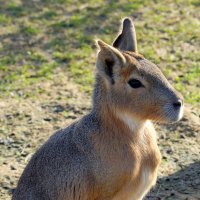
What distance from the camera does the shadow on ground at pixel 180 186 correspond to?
547cm

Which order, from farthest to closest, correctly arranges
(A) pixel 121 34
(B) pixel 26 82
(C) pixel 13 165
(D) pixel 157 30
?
(D) pixel 157 30
(B) pixel 26 82
(C) pixel 13 165
(A) pixel 121 34

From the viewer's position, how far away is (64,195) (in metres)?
4.69

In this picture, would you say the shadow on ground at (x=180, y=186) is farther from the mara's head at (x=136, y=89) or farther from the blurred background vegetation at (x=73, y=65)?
the mara's head at (x=136, y=89)

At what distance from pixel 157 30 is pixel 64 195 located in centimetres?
492

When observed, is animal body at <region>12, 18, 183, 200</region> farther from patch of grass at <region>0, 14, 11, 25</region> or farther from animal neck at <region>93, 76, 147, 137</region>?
patch of grass at <region>0, 14, 11, 25</region>

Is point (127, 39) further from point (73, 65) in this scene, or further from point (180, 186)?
point (73, 65)

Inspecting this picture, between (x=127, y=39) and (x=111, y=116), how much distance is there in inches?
27.8

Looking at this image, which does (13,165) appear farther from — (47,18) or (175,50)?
(47,18)

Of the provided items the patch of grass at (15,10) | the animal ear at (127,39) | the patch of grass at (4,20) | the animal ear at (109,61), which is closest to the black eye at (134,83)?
the animal ear at (109,61)

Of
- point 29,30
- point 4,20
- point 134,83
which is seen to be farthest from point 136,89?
point 4,20

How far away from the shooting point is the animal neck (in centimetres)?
457

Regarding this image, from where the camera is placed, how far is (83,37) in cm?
892

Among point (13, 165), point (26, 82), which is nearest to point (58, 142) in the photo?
point (13, 165)

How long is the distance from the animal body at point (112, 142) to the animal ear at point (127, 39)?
198mm
